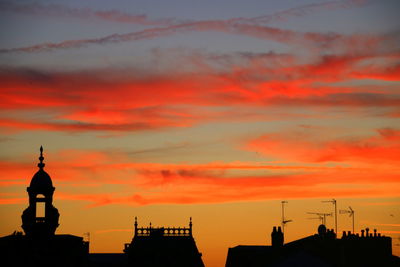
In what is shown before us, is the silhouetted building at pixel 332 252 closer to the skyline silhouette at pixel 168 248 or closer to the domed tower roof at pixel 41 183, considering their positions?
the skyline silhouette at pixel 168 248

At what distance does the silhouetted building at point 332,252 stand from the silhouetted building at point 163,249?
9131 millimetres

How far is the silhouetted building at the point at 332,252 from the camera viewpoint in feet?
436

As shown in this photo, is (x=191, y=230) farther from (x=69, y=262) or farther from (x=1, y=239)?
(x=1, y=239)

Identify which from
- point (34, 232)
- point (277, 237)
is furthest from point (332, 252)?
point (34, 232)

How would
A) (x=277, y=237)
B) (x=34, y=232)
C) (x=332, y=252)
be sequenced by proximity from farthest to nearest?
(x=277, y=237) < (x=332, y=252) < (x=34, y=232)

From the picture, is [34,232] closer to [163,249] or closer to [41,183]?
[41,183]

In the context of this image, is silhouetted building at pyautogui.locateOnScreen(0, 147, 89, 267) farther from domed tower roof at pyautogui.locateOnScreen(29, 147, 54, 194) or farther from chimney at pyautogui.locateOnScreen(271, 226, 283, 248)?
chimney at pyautogui.locateOnScreen(271, 226, 283, 248)

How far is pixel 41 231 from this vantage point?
12306 cm

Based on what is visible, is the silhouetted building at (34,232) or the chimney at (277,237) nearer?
the silhouetted building at (34,232)

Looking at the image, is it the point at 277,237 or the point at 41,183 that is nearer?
the point at 41,183

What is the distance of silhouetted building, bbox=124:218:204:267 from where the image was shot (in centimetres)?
15575

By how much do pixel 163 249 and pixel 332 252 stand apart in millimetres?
26611

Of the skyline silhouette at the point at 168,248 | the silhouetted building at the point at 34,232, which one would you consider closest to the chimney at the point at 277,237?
the skyline silhouette at the point at 168,248

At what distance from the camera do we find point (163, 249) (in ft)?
515
